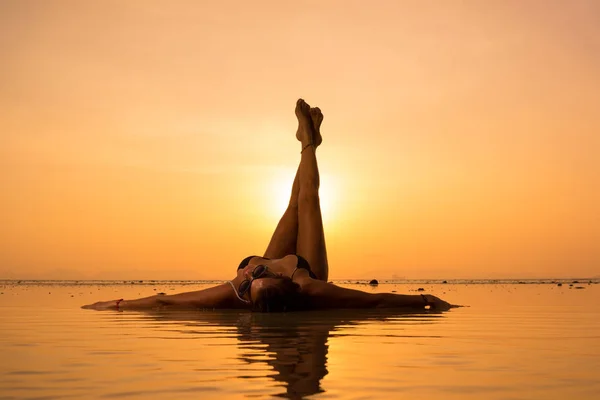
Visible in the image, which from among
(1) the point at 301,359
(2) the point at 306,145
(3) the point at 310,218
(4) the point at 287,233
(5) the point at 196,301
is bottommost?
(1) the point at 301,359

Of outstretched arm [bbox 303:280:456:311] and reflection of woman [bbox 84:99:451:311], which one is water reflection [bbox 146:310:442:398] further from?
reflection of woman [bbox 84:99:451:311]

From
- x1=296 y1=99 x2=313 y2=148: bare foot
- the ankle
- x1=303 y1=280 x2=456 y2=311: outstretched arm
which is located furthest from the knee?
x1=303 y1=280 x2=456 y2=311: outstretched arm

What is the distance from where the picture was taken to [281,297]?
12.6m

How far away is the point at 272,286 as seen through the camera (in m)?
12.5

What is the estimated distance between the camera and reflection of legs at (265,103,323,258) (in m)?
15.1

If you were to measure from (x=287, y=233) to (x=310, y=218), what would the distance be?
0.76m

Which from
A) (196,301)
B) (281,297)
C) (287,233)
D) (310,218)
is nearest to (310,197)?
(310,218)

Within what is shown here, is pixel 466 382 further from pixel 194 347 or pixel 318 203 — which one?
pixel 318 203

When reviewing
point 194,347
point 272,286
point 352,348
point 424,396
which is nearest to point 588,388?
point 424,396

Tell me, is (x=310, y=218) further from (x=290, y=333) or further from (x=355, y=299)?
(x=290, y=333)

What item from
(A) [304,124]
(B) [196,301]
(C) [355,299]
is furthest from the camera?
(A) [304,124]

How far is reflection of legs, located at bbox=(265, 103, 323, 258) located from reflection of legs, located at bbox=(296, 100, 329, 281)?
166 millimetres

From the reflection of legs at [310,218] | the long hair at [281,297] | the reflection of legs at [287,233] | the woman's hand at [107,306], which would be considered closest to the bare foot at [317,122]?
the reflection of legs at [310,218]

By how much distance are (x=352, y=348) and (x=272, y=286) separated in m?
5.50
